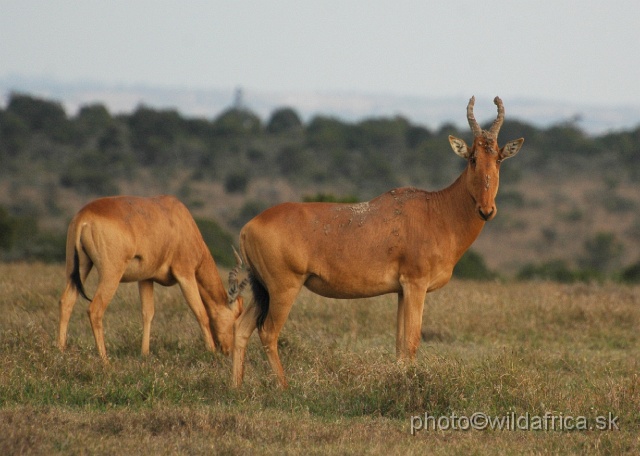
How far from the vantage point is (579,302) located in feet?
44.5

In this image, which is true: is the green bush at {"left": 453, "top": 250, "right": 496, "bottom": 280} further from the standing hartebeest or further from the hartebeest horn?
the standing hartebeest

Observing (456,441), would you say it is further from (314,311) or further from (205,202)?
(205,202)

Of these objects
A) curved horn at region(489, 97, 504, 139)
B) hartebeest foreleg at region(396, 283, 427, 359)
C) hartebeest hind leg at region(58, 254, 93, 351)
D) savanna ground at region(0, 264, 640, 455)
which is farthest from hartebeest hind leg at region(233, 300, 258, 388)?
curved horn at region(489, 97, 504, 139)

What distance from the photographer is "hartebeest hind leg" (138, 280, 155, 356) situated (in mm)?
10641

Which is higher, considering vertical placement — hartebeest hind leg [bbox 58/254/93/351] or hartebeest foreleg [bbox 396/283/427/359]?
hartebeest foreleg [bbox 396/283/427/359]

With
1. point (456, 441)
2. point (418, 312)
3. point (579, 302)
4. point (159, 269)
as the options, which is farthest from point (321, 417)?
point (579, 302)

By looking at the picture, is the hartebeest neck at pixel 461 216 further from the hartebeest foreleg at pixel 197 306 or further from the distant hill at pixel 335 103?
the distant hill at pixel 335 103

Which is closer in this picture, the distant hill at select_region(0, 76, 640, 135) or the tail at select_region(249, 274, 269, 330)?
the tail at select_region(249, 274, 269, 330)

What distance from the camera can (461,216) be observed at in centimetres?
950

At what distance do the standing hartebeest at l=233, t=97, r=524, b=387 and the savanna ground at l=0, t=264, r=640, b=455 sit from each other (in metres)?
0.52

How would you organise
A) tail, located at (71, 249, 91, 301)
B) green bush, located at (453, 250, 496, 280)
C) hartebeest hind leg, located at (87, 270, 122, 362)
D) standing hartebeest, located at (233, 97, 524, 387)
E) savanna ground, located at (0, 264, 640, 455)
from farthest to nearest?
green bush, located at (453, 250, 496, 280) < tail, located at (71, 249, 91, 301) < hartebeest hind leg, located at (87, 270, 122, 362) < standing hartebeest, located at (233, 97, 524, 387) < savanna ground, located at (0, 264, 640, 455)

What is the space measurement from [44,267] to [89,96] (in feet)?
381

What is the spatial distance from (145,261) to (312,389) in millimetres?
3015

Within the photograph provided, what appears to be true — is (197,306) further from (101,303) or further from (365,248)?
(365,248)
